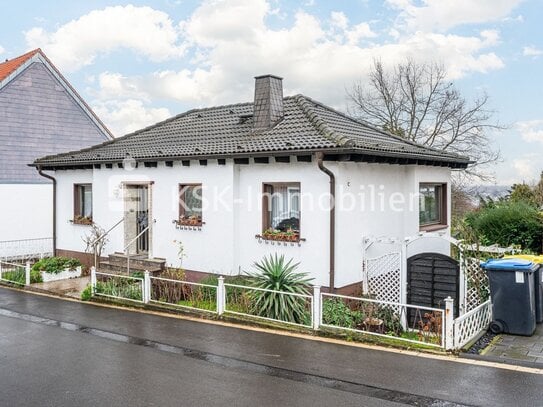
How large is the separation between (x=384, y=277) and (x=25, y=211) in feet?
52.6

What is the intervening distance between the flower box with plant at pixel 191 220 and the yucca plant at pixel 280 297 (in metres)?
3.03

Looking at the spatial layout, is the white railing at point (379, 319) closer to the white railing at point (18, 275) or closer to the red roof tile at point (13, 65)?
the white railing at point (18, 275)

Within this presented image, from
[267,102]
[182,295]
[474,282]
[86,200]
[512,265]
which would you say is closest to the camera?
[512,265]

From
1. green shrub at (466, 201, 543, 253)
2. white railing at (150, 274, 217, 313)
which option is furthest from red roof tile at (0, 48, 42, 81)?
green shrub at (466, 201, 543, 253)

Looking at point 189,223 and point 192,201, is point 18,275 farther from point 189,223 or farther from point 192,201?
point 192,201

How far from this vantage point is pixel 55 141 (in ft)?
73.6

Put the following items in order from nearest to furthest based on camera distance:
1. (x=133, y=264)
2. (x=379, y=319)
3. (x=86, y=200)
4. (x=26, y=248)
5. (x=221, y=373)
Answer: (x=221, y=373), (x=379, y=319), (x=133, y=264), (x=86, y=200), (x=26, y=248)

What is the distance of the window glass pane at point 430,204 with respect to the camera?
14059mm

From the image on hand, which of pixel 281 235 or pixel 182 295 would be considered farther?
pixel 182 295

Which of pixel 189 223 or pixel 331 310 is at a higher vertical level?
pixel 189 223

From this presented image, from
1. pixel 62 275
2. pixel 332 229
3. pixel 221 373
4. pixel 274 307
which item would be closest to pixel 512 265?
pixel 332 229

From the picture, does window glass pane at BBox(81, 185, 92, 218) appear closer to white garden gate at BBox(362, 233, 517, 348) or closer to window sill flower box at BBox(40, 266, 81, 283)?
window sill flower box at BBox(40, 266, 81, 283)

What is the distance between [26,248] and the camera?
20.5 meters

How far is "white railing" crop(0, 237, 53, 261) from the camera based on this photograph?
64.9ft
